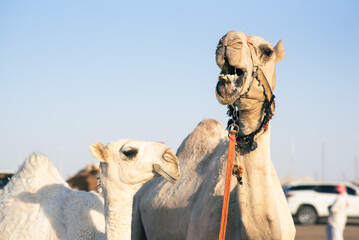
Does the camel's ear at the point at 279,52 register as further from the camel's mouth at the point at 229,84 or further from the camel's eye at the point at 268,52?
the camel's mouth at the point at 229,84

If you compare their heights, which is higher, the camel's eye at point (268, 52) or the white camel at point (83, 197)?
the camel's eye at point (268, 52)

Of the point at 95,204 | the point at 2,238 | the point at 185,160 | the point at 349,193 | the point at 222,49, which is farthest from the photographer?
the point at 349,193

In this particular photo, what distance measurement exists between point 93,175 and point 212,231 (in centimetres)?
580

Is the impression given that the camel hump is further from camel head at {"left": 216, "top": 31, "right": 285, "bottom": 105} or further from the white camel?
camel head at {"left": 216, "top": 31, "right": 285, "bottom": 105}

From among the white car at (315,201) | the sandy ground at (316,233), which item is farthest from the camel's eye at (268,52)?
the white car at (315,201)

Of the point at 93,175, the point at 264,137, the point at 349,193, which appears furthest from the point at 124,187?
the point at 349,193

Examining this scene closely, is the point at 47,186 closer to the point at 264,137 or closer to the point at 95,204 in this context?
the point at 95,204

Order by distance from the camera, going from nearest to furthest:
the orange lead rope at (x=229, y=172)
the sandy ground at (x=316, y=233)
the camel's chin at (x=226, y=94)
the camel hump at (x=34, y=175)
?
the camel's chin at (x=226, y=94) < the orange lead rope at (x=229, y=172) < the camel hump at (x=34, y=175) < the sandy ground at (x=316, y=233)

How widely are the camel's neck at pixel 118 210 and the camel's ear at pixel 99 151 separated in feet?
0.75

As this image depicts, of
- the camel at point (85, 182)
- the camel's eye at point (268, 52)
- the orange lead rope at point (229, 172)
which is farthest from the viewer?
the camel at point (85, 182)

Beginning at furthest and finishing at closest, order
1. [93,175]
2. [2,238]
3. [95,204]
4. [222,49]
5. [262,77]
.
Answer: [93,175]
[95,204]
[2,238]
[262,77]
[222,49]

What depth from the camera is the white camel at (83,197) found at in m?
3.73

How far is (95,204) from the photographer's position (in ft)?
16.0

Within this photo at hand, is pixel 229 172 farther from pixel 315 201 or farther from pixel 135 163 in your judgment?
pixel 315 201
